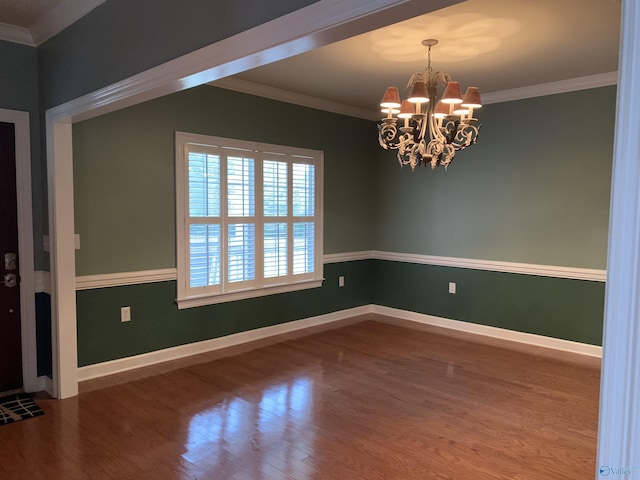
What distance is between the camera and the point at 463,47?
3.48 metres

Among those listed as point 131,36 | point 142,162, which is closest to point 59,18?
point 131,36

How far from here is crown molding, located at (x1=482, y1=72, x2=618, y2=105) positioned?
4270 mm

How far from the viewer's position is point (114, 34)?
8.65 feet

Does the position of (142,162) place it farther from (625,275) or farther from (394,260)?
(625,275)

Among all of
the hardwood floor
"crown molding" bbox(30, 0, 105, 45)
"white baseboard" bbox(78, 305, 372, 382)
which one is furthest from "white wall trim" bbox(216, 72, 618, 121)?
the hardwood floor

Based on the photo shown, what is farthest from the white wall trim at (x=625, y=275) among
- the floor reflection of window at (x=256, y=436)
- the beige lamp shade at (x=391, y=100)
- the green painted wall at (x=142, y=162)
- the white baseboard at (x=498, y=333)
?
the white baseboard at (x=498, y=333)

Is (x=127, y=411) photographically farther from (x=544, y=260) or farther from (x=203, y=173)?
(x=544, y=260)

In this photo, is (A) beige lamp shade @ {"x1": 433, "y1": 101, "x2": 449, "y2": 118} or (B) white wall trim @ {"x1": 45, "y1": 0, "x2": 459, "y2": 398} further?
(A) beige lamp shade @ {"x1": 433, "y1": 101, "x2": 449, "y2": 118}

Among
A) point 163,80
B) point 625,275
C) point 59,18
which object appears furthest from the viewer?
point 59,18

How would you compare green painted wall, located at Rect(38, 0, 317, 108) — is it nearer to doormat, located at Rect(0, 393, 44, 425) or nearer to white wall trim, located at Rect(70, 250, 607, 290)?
white wall trim, located at Rect(70, 250, 607, 290)

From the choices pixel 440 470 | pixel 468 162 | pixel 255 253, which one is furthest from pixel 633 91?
pixel 468 162

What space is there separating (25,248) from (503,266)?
4364mm

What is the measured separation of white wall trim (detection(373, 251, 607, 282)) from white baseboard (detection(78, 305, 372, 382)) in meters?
0.90

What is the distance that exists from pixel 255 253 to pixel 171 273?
2.99 ft
